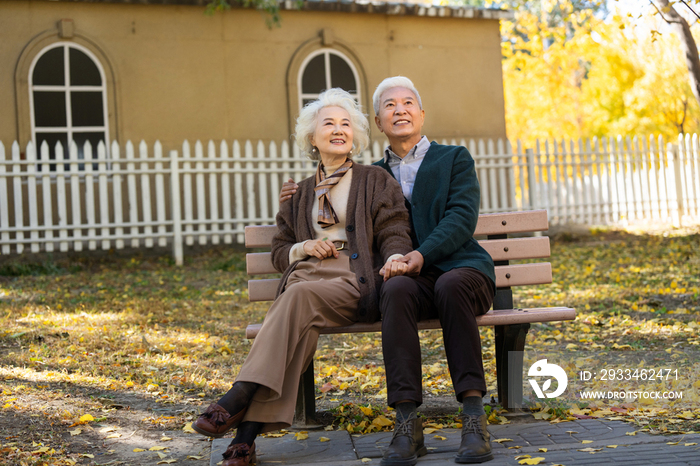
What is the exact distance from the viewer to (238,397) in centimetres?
267

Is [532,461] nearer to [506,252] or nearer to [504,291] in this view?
[504,291]

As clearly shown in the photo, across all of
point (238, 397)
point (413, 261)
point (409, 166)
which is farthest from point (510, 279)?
point (238, 397)

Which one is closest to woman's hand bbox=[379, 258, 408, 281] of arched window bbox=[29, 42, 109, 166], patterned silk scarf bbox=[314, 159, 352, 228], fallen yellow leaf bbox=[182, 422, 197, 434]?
patterned silk scarf bbox=[314, 159, 352, 228]

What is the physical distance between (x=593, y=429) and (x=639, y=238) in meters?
9.23

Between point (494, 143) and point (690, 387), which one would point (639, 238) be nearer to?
point (494, 143)

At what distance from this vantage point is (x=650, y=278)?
731 cm

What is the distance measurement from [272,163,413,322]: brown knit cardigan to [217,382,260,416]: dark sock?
595mm

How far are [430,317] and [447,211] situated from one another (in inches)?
21.2

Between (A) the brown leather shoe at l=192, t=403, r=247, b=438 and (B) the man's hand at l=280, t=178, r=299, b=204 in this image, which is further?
(B) the man's hand at l=280, t=178, r=299, b=204

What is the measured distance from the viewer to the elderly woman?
272 cm

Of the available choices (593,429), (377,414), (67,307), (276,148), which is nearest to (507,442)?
(593,429)

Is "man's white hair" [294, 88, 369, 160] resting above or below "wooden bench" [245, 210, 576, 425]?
above

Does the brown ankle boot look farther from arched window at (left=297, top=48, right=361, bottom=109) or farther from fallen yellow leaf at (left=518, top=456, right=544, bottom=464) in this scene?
arched window at (left=297, top=48, right=361, bottom=109)

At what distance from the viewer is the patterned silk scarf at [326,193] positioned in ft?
10.7
